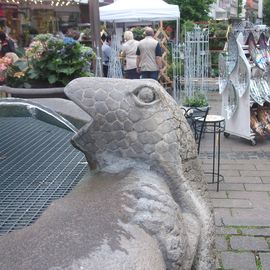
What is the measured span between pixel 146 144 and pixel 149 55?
8.38 meters

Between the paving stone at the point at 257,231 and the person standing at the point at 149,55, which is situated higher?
the person standing at the point at 149,55

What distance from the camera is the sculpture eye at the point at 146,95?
1533mm

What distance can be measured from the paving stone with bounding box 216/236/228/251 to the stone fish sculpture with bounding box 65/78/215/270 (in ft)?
6.23

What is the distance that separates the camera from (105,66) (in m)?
11.9

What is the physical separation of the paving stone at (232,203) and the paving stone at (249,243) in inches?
29.2

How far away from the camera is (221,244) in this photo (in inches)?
138

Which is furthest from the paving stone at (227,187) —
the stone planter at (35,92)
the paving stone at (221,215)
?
the stone planter at (35,92)

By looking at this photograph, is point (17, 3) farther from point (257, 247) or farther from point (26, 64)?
point (257, 247)

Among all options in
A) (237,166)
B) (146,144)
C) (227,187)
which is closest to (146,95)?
(146,144)

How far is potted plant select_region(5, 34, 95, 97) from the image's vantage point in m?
4.29

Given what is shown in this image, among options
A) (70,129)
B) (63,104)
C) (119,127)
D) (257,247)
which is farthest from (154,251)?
(257,247)

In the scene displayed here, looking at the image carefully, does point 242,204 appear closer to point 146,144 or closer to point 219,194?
point 219,194

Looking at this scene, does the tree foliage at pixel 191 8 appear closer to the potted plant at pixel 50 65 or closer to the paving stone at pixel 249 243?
the potted plant at pixel 50 65

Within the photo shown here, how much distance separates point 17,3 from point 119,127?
11.6 meters
